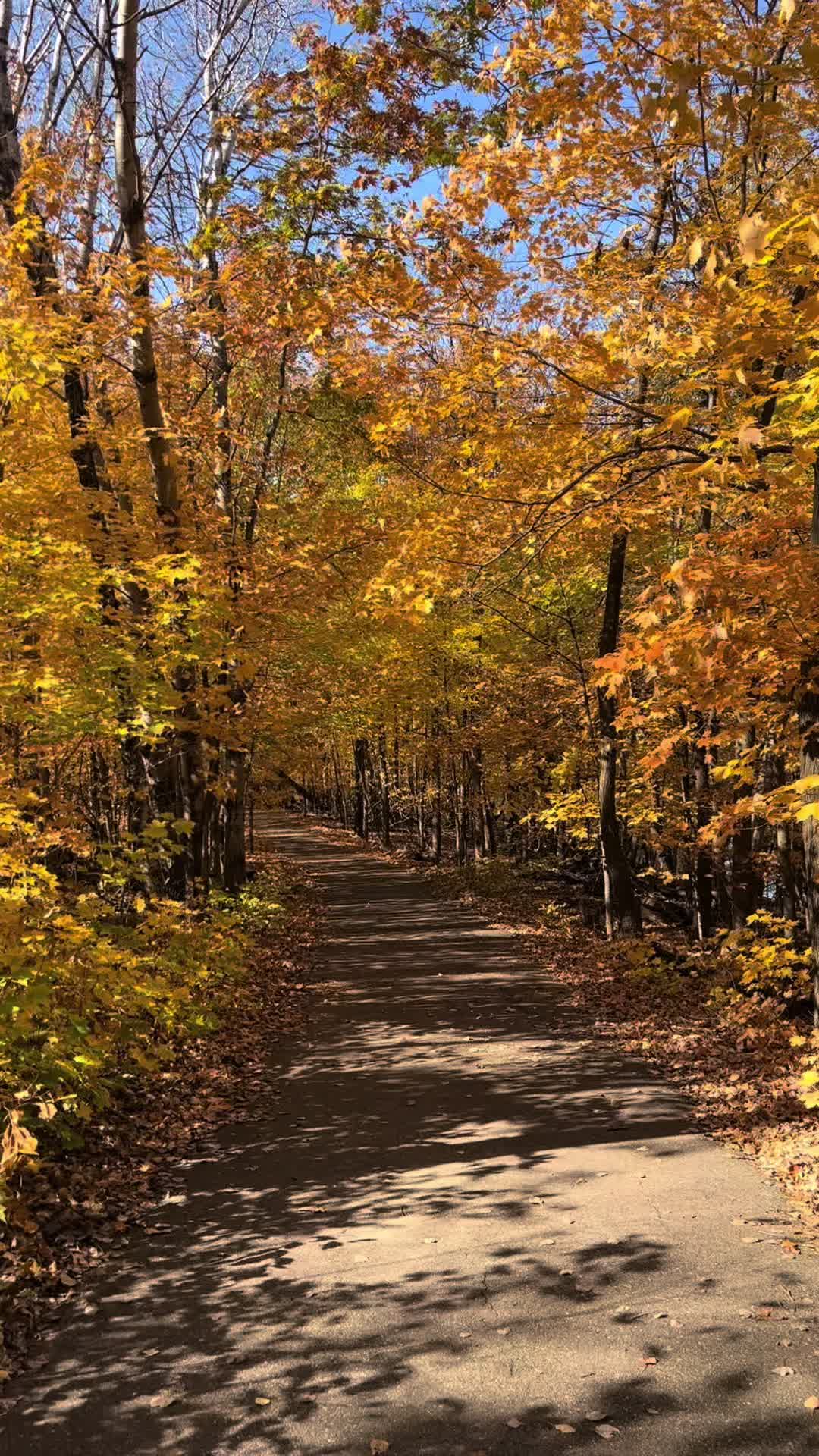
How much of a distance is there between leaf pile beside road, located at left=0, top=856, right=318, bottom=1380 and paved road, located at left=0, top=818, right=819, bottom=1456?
0.63 ft

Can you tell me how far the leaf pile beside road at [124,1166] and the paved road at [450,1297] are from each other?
7.5 inches

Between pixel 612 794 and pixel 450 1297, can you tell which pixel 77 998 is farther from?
pixel 612 794

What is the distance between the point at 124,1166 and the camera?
226 inches

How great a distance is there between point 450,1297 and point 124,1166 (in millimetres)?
2547

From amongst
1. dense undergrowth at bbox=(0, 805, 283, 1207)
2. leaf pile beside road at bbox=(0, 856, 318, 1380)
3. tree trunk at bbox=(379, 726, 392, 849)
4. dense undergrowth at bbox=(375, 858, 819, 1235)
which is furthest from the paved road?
tree trunk at bbox=(379, 726, 392, 849)

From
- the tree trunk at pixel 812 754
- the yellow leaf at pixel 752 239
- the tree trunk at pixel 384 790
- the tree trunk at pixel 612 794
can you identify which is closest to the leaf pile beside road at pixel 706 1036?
the tree trunk at pixel 612 794

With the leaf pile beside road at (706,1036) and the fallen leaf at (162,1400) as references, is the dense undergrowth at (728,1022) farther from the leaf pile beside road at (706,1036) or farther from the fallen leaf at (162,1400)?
the fallen leaf at (162,1400)

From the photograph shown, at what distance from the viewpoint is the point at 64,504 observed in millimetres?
8805

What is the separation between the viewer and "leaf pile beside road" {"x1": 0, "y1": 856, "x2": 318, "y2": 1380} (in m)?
4.38

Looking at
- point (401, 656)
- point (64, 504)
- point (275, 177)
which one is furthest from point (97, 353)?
point (401, 656)

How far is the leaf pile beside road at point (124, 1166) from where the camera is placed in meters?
4.38

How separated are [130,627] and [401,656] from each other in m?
11.1

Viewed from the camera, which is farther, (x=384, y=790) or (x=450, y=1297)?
(x=384, y=790)

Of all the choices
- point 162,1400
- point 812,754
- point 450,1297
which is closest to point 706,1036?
point 812,754
